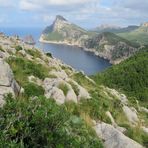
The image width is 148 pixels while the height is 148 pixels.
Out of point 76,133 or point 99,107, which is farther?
point 99,107

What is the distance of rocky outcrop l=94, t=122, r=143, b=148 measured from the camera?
20375 millimetres

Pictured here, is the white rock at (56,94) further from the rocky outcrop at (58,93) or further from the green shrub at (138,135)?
the green shrub at (138,135)

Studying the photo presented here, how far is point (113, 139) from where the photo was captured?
20812 mm

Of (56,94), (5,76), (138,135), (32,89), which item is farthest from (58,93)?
(138,135)

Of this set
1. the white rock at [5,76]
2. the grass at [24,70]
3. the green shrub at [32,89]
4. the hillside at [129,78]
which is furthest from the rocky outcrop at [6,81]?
the hillside at [129,78]

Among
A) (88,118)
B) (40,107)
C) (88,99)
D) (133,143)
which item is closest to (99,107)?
(88,99)

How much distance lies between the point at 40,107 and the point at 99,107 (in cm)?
1261

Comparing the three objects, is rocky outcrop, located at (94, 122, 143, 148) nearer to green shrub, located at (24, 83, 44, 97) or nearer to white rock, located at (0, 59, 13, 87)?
green shrub, located at (24, 83, 44, 97)

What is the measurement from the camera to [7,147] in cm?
1083

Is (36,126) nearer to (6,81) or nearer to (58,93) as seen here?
(6,81)

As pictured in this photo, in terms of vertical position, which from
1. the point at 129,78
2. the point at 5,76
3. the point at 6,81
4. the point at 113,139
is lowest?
the point at 129,78

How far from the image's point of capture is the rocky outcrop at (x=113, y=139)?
20375 millimetres

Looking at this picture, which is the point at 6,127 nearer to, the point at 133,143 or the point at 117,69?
the point at 133,143

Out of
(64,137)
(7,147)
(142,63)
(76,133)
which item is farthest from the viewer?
(142,63)
